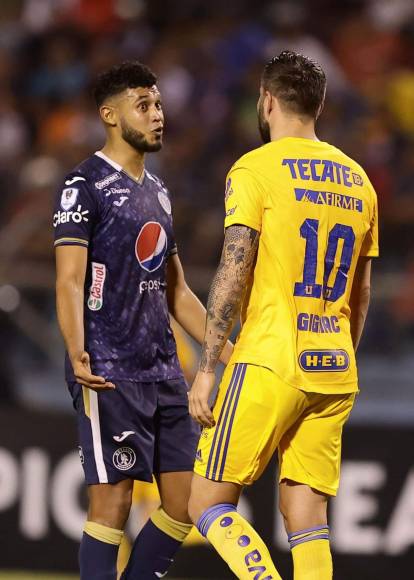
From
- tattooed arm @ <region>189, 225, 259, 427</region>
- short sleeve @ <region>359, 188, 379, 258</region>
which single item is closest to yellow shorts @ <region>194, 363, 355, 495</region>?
tattooed arm @ <region>189, 225, 259, 427</region>

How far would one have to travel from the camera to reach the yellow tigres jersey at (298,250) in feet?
14.2

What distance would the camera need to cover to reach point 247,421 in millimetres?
4332

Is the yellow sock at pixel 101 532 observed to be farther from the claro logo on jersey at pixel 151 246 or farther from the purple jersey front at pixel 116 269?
the claro logo on jersey at pixel 151 246

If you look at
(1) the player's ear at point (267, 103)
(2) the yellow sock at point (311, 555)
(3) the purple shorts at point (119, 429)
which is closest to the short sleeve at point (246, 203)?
(1) the player's ear at point (267, 103)

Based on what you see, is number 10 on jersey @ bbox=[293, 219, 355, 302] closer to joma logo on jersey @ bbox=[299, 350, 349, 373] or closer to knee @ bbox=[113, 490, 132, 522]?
joma logo on jersey @ bbox=[299, 350, 349, 373]

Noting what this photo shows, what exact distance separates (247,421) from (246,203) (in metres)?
0.79

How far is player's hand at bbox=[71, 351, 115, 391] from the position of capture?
179 inches

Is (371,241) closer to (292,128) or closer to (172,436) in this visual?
(292,128)

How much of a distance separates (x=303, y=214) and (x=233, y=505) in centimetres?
111

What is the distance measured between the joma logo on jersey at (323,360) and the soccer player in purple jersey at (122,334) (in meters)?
0.67

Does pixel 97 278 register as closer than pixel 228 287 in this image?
No

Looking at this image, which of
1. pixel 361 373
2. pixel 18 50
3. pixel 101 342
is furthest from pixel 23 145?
pixel 101 342

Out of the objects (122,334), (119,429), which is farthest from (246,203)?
(119,429)

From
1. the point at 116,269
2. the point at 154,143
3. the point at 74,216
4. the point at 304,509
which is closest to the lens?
the point at 304,509
